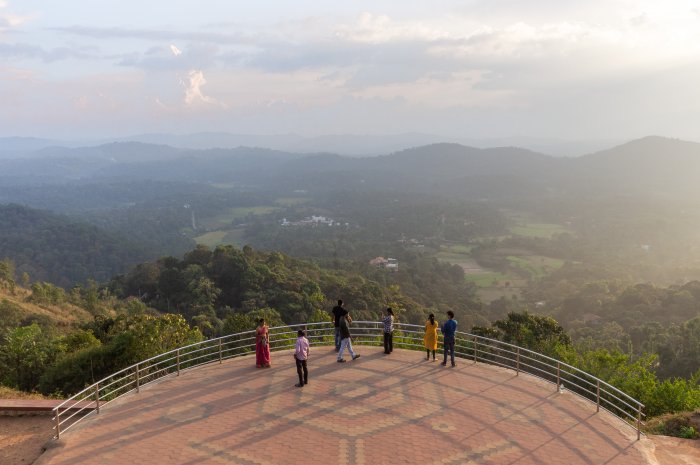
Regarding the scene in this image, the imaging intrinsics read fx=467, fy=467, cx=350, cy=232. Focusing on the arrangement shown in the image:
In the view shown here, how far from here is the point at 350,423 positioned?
981 cm

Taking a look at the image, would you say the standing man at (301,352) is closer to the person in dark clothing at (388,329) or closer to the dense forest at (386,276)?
the person in dark clothing at (388,329)

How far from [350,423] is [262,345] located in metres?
3.84

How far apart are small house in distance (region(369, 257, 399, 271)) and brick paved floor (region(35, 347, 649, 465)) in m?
80.2

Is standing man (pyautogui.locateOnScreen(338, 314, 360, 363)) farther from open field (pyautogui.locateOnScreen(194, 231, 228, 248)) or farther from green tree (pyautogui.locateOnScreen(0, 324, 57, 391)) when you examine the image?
open field (pyautogui.locateOnScreen(194, 231, 228, 248))

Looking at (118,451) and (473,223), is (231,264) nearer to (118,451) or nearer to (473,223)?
(118,451)

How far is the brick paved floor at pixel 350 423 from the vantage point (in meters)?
8.64

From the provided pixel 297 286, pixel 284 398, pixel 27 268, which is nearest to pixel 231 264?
pixel 297 286

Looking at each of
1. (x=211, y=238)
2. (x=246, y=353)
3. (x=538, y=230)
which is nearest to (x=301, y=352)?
(x=246, y=353)

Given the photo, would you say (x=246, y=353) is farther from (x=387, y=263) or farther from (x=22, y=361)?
(x=387, y=263)

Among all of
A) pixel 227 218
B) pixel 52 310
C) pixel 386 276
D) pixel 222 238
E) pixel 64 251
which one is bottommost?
pixel 222 238

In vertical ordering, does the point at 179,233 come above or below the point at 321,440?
below

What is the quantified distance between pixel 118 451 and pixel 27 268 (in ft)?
337

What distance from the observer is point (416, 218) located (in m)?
156

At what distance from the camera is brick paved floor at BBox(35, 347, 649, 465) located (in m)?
8.64
